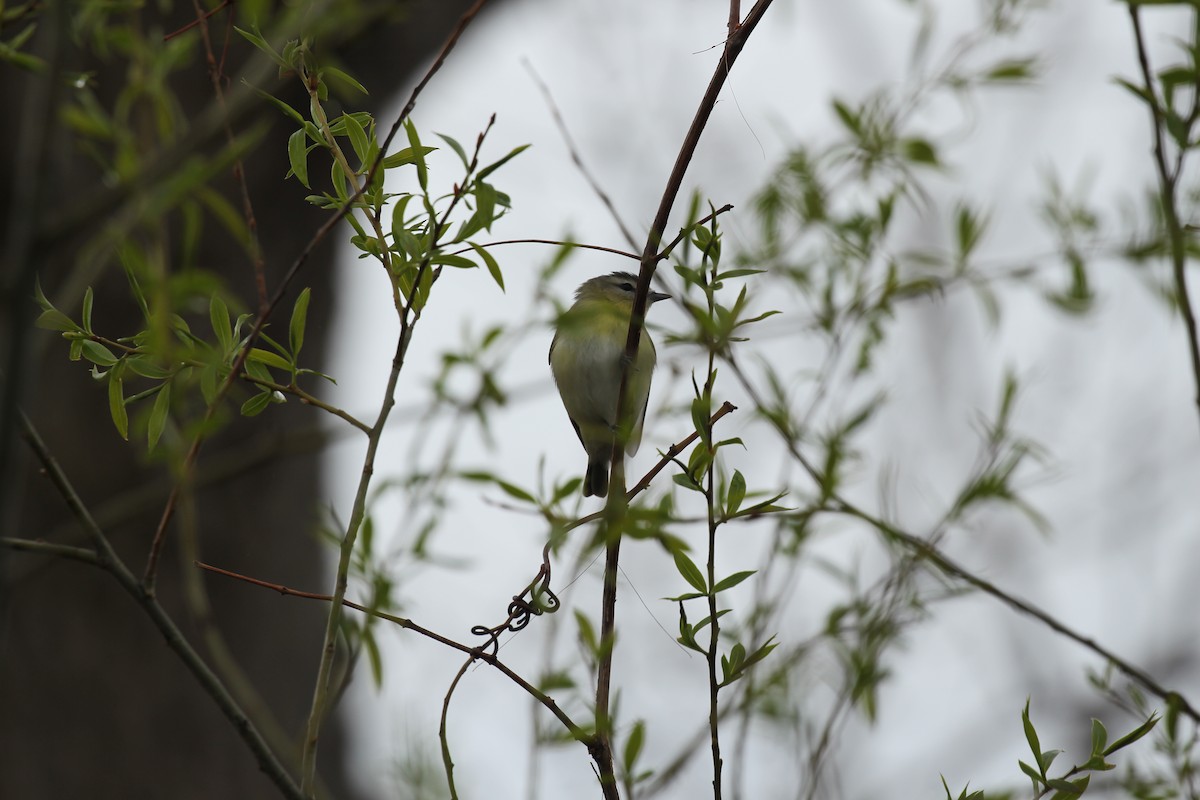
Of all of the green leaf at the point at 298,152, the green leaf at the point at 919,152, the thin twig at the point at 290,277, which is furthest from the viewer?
the green leaf at the point at 919,152

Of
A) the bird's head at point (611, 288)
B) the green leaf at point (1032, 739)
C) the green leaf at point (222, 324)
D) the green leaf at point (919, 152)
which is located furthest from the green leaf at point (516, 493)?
the bird's head at point (611, 288)

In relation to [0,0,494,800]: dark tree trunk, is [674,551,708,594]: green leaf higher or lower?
lower

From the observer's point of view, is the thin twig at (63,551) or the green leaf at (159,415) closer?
the thin twig at (63,551)

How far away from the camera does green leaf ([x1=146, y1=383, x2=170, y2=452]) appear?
1.33 m

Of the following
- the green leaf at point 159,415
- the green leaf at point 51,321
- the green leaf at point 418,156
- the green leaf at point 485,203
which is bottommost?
the green leaf at point 159,415

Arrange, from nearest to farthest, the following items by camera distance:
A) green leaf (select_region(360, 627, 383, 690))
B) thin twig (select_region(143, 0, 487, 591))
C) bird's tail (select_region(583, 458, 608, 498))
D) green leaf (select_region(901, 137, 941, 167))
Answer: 1. thin twig (select_region(143, 0, 487, 591))
2. green leaf (select_region(360, 627, 383, 690))
3. green leaf (select_region(901, 137, 941, 167))
4. bird's tail (select_region(583, 458, 608, 498))

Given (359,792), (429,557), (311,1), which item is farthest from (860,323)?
(359,792)

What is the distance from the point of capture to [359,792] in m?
5.00

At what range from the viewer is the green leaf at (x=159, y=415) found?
133 cm

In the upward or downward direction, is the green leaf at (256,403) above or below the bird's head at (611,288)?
below

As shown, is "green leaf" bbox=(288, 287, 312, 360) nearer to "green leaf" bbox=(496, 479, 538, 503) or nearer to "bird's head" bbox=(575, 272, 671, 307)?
"green leaf" bbox=(496, 479, 538, 503)

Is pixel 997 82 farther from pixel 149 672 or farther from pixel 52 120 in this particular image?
pixel 149 672

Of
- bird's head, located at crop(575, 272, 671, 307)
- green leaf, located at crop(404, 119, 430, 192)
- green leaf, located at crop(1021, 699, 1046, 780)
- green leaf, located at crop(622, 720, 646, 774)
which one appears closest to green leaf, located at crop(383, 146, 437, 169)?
green leaf, located at crop(404, 119, 430, 192)

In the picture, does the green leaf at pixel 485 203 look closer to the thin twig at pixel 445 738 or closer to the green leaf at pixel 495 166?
the green leaf at pixel 495 166
